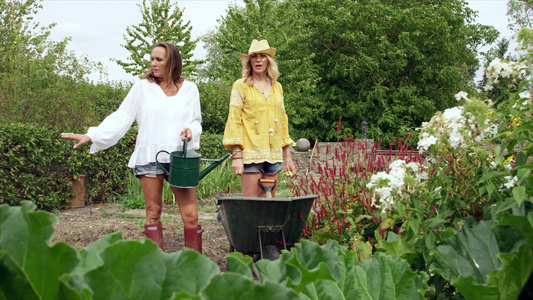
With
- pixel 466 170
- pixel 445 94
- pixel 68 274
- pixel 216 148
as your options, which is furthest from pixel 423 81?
pixel 68 274

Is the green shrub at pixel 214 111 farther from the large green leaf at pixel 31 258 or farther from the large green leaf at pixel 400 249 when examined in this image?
the large green leaf at pixel 31 258

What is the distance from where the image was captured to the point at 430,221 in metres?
1.84

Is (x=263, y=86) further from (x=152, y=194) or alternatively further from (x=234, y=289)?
(x=234, y=289)

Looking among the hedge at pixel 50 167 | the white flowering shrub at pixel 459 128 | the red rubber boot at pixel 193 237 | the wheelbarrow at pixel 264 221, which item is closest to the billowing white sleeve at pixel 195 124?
the wheelbarrow at pixel 264 221

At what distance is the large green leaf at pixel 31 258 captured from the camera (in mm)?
547

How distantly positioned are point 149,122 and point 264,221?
4.02 feet

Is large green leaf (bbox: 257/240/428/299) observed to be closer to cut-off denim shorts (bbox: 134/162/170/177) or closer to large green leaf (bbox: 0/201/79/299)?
large green leaf (bbox: 0/201/79/299)

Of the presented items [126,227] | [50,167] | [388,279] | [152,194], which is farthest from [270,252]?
[50,167]

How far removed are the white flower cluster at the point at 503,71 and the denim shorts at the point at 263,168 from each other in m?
2.29

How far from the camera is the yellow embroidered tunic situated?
12.6ft

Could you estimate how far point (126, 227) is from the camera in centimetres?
547

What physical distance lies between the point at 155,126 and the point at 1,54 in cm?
840

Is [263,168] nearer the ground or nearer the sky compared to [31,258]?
nearer the ground

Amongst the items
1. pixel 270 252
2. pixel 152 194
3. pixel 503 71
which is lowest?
pixel 270 252
